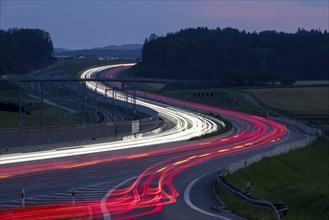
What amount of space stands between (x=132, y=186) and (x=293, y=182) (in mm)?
16937

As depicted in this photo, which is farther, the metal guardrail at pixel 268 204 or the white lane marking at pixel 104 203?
the white lane marking at pixel 104 203

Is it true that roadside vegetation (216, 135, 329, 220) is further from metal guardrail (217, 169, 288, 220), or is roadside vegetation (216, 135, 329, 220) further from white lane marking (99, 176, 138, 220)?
white lane marking (99, 176, 138, 220)

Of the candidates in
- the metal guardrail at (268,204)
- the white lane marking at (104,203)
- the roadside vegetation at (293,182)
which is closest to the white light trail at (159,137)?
the white lane marking at (104,203)

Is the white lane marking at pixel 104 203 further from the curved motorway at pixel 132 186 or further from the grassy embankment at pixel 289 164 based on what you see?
the grassy embankment at pixel 289 164

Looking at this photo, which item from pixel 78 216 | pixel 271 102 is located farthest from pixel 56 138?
pixel 271 102

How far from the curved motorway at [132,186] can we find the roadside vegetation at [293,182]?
146 cm

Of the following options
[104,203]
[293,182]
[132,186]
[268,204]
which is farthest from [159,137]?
[268,204]

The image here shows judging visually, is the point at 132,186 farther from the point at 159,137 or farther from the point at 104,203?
the point at 159,137

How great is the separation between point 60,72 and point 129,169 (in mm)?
150258

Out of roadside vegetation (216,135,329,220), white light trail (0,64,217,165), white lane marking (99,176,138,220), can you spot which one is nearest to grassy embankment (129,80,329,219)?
roadside vegetation (216,135,329,220)

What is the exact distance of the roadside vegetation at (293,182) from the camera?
28.2 meters

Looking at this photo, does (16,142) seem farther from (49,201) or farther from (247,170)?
(49,201)

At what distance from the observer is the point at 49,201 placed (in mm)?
30984

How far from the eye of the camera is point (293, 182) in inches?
1997
